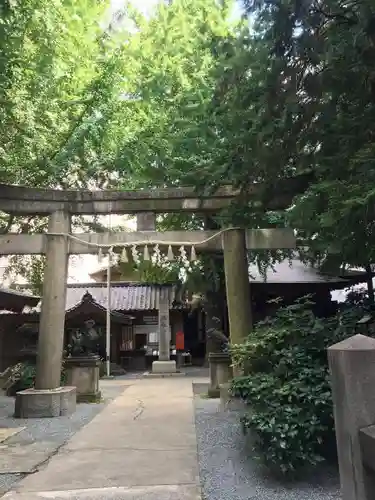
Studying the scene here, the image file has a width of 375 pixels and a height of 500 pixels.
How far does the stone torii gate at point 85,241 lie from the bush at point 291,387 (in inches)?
109

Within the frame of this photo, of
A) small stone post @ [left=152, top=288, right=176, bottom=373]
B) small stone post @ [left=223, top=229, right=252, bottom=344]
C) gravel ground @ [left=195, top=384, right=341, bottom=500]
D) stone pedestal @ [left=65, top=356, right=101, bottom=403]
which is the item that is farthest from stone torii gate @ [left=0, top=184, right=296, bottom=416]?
small stone post @ [left=152, top=288, right=176, bottom=373]

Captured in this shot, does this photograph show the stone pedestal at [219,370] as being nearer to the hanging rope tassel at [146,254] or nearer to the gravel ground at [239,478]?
the hanging rope tassel at [146,254]

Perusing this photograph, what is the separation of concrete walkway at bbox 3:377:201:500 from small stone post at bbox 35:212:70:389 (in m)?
1.27

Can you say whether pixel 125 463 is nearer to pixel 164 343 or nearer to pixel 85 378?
pixel 85 378

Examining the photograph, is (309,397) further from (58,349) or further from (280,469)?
(58,349)

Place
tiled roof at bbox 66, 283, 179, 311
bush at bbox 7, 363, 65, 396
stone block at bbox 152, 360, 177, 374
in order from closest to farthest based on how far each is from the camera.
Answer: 1. bush at bbox 7, 363, 65, 396
2. stone block at bbox 152, 360, 177, 374
3. tiled roof at bbox 66, 283, 179, 311

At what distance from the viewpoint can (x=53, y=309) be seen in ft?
28.7

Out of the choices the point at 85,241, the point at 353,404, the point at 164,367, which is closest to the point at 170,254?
the point at 85,241

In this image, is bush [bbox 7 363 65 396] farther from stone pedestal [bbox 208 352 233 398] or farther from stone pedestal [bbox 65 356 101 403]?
stone pedestal [bbox 208 352 233 398]

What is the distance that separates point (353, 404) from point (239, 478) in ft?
9.09

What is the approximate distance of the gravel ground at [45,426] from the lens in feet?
15.4

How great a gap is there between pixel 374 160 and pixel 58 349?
6779 millimetres

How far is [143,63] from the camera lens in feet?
41.2

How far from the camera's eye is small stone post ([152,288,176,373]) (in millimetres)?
19219
